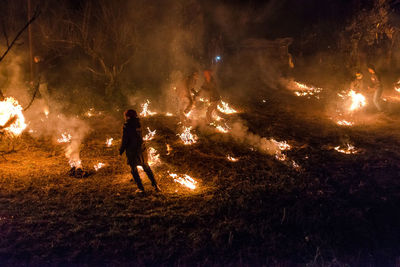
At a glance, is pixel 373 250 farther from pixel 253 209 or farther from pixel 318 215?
pixel 253 209

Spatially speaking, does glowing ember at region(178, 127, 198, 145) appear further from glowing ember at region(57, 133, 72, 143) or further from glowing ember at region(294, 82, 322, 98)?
glowing ember at region(294, 82, 322, 98)

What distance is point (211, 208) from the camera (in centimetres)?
542

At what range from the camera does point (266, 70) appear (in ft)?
65.3

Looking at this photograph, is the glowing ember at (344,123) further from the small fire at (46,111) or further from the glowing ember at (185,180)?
the small fire at (46,111)

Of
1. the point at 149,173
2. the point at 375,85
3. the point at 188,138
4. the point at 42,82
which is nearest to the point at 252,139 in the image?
the point at 188,138

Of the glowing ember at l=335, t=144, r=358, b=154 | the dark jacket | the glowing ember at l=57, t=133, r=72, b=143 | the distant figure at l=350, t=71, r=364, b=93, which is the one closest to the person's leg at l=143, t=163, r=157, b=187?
the dark jacket

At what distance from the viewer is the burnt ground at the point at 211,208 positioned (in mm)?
4316

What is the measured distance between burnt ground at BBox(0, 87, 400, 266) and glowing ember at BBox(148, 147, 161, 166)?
0.64ft

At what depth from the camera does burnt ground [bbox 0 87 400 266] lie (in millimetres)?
4316

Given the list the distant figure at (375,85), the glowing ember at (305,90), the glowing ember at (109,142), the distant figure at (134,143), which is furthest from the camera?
the glowing ember at (305,90)

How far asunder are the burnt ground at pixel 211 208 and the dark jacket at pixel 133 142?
2.39ft

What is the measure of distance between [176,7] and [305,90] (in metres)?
8.84

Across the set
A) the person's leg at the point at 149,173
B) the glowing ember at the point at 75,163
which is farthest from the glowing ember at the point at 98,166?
the person's leg at the point at 149,173

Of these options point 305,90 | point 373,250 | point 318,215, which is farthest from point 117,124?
point 305,90
